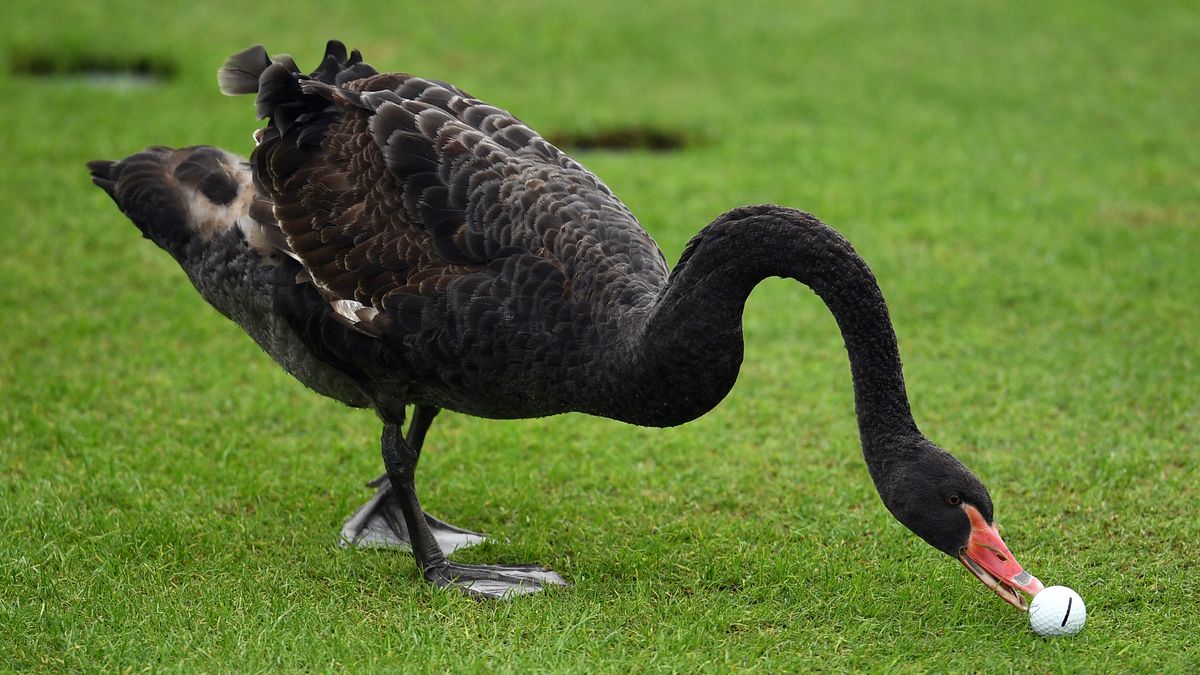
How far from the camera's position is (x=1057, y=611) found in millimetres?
4652

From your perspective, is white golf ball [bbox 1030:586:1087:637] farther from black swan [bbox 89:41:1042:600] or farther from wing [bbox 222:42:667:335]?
wing [bbox 222:42:667:335]

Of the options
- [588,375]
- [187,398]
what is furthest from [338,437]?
[588,375]

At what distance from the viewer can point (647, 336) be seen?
15.2 ft

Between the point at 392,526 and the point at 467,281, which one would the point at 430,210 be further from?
the point at 392,526

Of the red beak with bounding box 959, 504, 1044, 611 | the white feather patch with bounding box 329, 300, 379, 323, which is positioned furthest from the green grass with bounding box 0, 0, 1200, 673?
the white feather patch with bounding box 329, 300, 379, 323

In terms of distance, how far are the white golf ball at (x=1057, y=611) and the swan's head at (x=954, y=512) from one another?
0.36 ft

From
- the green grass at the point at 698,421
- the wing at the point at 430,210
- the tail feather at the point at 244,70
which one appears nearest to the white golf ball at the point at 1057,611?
the green grass at the point at 698,421

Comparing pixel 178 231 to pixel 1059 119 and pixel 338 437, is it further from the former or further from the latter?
pixel 1059 119

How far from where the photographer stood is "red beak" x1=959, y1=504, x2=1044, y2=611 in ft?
14.8

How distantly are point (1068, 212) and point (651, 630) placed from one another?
596cm

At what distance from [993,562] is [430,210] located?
2527mm

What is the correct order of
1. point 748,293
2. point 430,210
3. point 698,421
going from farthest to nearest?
point 698,421 < point 430,210 < point 748,293

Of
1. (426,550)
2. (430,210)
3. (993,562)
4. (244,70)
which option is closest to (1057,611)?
(993,562)

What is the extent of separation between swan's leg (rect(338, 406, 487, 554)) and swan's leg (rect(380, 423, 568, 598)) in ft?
1.11
